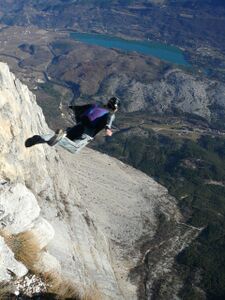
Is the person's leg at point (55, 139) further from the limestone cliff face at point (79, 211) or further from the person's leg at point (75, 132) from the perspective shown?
the person's leg at point (75, 132)

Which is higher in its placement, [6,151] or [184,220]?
[6,151]

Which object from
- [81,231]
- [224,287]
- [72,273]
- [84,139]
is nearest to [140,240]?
[224,287]


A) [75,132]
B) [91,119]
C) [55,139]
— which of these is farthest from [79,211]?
[55,139]

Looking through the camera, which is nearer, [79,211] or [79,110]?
[79,110]

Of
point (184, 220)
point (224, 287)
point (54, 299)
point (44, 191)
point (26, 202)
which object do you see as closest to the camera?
point (54, 299)

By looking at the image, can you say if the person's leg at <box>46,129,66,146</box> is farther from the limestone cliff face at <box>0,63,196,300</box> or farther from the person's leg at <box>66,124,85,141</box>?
the person's leg at <box>66,124,85,141</box>

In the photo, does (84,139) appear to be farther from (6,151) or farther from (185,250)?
(185,250)

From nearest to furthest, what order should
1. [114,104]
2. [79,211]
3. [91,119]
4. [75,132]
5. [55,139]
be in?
[55,139] → [114,104] → [91,119] → [75,132] → [79,211]

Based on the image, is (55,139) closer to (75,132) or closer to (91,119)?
(75,132)

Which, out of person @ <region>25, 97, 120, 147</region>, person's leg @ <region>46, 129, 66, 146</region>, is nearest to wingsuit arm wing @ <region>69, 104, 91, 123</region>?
person @ <region>25, 97, 120, 147</region>
